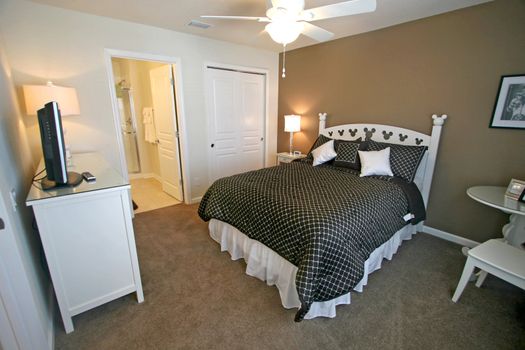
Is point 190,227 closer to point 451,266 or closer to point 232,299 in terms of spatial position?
point 232,299

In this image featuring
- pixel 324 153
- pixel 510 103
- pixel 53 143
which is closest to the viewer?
pixel 53 143

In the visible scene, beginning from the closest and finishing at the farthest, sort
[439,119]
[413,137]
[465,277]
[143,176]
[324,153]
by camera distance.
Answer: [465,277]
[439,119]
[413,137]
[324,153]
[143,176]

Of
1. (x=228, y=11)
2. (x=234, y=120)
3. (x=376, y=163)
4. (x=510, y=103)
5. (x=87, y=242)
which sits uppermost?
(x=228, y=11)

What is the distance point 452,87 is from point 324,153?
1551 mm

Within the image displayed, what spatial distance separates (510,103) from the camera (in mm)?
2271

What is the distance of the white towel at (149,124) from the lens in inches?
186

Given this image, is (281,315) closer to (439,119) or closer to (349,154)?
(349,154)

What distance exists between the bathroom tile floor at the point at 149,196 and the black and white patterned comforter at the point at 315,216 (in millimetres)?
1515

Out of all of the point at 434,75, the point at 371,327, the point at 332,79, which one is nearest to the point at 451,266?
the point at 371,327

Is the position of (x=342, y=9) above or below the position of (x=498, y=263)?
above

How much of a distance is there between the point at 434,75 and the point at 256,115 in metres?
2.69

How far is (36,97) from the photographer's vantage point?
214 centimetres

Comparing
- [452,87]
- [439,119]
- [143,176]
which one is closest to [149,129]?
[143,176]

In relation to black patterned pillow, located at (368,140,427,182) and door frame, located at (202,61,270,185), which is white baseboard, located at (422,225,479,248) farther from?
door frame, located at (202,61,270,185)
